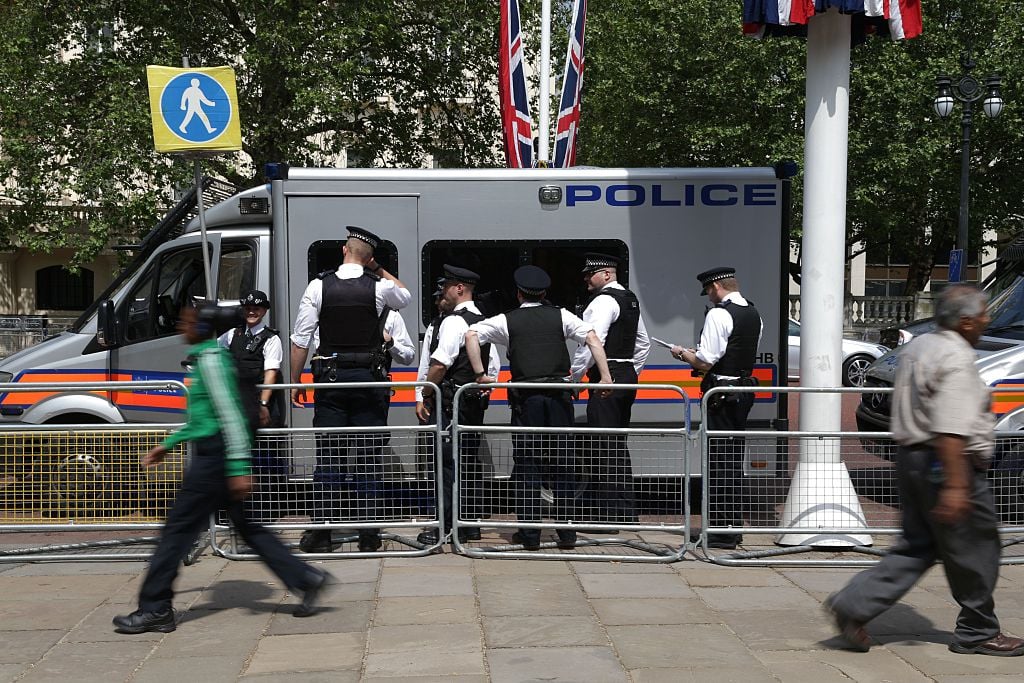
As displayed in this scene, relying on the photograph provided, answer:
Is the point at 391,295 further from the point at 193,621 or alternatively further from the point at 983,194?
the point at 983,194

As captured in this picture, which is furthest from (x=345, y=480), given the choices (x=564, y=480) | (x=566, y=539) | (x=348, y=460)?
(x=566, y=539)

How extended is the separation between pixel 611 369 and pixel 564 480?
1.21 metres

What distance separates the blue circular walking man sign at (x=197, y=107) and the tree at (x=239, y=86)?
35.4ft

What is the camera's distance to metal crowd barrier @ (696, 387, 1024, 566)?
7.04m

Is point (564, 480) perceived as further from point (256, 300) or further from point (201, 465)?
point (256, 300)

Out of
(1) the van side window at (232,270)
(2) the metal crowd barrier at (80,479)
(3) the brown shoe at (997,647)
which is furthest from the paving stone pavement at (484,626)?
(1) the van side window at (232,270)

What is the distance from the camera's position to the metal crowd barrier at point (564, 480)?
23.4 feet

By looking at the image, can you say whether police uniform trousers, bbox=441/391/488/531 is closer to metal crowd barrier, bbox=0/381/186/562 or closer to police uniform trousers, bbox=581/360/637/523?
police uniform trousers, bbox=581/360/637/523

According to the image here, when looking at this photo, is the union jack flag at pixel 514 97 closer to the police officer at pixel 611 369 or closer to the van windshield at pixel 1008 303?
the van windshield at pixel 1008 303

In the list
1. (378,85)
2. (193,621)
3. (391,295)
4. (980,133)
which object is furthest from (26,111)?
(980,133)

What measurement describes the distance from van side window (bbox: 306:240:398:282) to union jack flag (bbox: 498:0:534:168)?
21.4ft

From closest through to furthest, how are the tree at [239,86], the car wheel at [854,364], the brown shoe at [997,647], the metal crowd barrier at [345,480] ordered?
the brown shoe at [997,647]
the metal crowd barrier at [345,480]
the tree at [239,86]
the car wheel at [854,364]

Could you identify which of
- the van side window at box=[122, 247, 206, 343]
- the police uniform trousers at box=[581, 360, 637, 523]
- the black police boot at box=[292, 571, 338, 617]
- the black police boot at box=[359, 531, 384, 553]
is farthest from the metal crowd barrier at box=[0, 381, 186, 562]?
the police uniform trousers at box=[581, 360, 637, 523]

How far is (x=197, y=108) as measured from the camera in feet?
29.2
